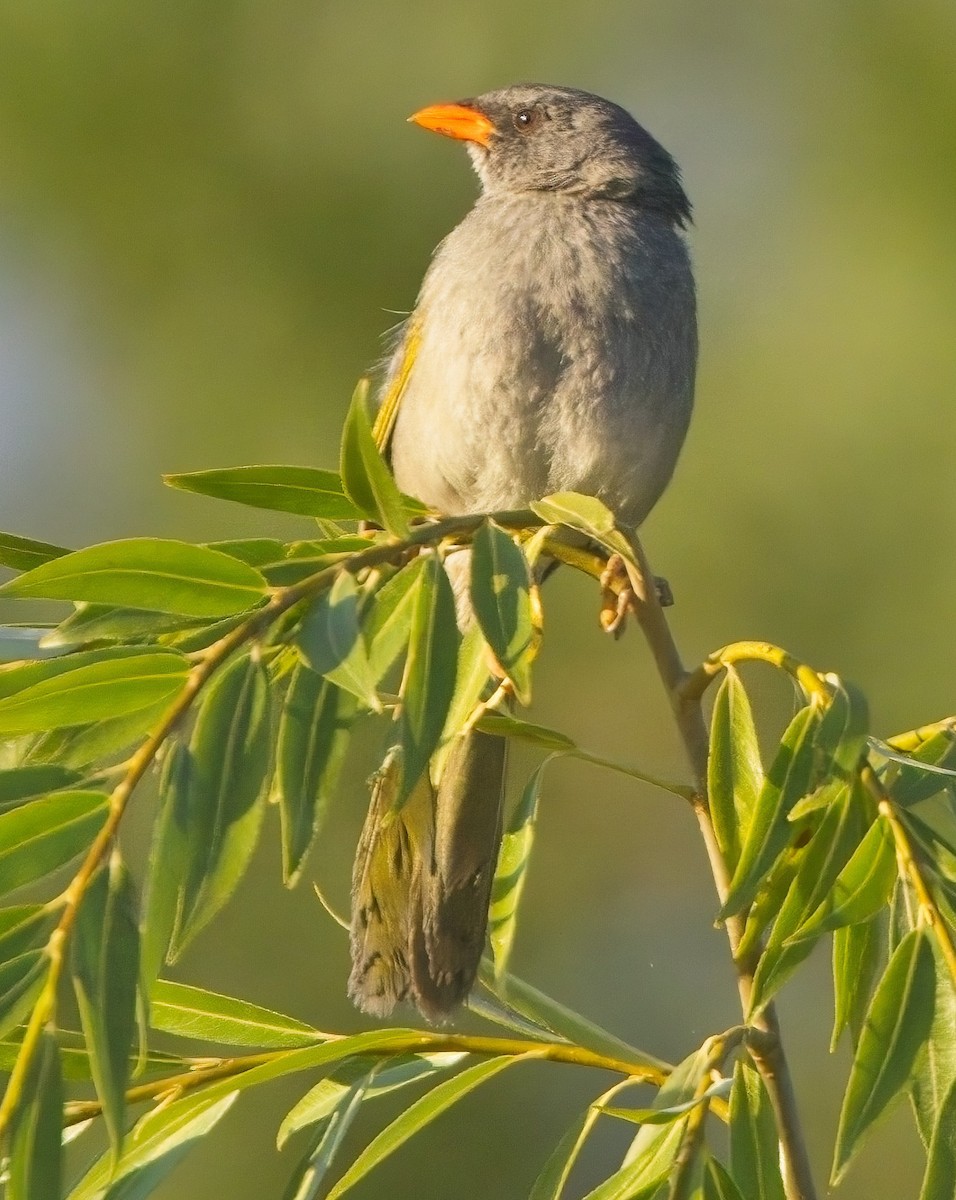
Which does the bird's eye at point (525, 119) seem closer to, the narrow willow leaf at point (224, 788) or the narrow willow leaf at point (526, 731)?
the narrow willow leaf at point (526, 731)

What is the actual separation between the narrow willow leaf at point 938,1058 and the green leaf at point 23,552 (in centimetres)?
120

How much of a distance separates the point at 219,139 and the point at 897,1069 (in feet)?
24.5

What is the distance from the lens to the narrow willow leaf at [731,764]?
2227 mm

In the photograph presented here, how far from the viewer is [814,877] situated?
2031mm

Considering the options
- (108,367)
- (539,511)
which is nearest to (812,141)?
(108,367)

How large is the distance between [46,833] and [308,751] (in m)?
0.28

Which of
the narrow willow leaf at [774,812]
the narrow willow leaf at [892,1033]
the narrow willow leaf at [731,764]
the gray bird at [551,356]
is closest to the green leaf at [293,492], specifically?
the narrow willow leaf at [731,764]

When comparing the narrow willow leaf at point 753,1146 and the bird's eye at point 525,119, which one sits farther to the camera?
the bird's eye at point 525,119

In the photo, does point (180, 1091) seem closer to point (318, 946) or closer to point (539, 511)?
point (539, 511)

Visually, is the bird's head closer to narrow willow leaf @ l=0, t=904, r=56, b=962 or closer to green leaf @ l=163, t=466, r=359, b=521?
green leaf @ l=163, t=466, r=359, b=521

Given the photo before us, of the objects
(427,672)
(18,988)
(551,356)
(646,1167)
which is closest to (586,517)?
(427,672)

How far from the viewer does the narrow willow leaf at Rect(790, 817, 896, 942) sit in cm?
199

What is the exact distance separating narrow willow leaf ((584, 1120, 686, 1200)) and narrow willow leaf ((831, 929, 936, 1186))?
21cm

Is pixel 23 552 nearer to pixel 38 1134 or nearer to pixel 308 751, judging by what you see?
pixel 308 751
